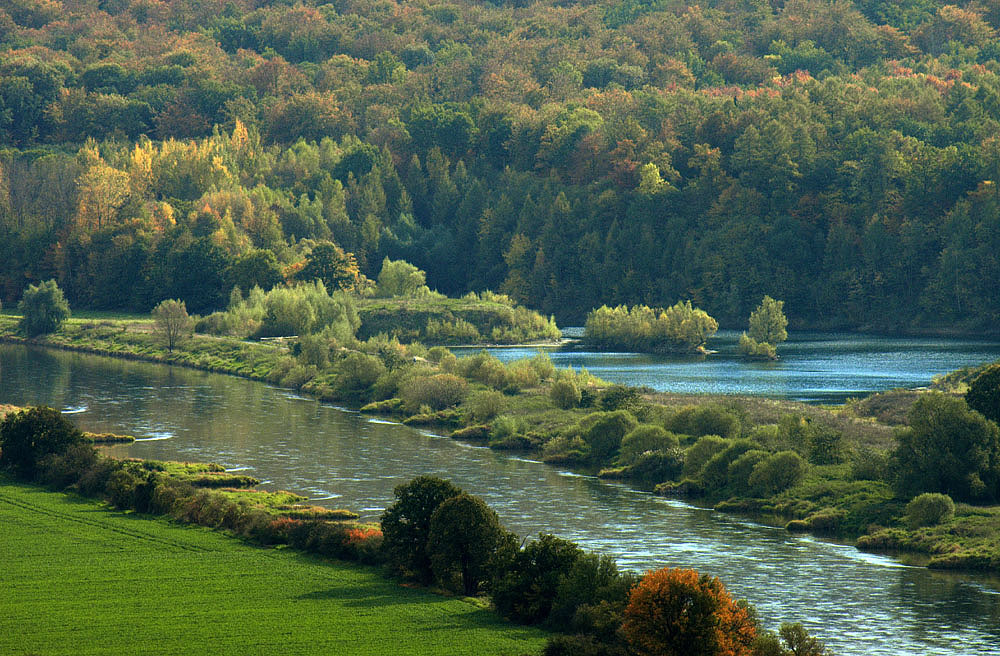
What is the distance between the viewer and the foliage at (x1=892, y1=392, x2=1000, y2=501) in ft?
156

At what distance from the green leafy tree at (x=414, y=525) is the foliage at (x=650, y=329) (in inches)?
2714

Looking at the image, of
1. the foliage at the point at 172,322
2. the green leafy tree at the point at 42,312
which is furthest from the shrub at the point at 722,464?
the green leafy tree at the point at 42,312

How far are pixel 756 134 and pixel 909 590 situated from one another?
109 meters

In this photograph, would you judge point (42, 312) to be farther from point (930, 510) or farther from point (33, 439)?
point (930, 510)

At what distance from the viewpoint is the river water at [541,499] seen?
37469 millimetres

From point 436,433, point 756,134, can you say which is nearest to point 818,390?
point 436,433

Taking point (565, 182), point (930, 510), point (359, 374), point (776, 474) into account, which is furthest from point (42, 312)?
point (930, 510)

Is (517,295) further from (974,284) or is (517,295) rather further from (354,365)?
(354,365)

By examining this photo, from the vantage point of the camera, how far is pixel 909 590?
131 ft

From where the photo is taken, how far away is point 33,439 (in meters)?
55.3

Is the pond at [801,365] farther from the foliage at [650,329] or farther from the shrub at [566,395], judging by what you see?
the shrub at [566,395]

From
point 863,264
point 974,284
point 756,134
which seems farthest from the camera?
point 756,134

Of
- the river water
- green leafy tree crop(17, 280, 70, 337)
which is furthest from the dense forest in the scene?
the river water

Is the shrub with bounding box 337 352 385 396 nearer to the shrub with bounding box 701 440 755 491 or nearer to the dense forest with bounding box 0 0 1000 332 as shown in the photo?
the shrub with bounding box 701 440 755 491
